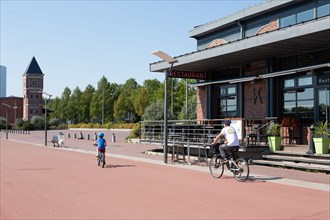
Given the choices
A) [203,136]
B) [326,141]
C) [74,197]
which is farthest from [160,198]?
[203,136]

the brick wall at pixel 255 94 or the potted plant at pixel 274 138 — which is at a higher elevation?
the brick wall at pixel 255 94

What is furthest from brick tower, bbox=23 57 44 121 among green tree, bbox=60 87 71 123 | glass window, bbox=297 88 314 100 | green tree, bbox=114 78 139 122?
glass window, bbox=297 88 314 100

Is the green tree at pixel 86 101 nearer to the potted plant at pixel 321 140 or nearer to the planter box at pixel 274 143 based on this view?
the planter box at pixel 274 143

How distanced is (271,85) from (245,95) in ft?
7.18

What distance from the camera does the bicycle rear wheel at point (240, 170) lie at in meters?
11.5

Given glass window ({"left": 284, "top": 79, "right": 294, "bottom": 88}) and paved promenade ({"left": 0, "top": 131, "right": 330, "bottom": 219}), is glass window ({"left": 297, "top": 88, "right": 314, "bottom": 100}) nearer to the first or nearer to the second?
glass window ({"left": 284, "top": 79, "right": 294, "bottom": 88})

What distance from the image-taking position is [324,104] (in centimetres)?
1639

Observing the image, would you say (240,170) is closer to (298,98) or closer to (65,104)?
(298,98)

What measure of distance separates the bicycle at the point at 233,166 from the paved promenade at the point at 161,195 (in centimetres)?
24

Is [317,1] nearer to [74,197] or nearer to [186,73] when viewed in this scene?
[186,73]

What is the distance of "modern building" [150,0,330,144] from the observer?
15836mm

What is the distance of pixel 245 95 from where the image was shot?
20625mm

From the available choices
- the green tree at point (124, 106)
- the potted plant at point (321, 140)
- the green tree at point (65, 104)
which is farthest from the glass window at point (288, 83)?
the green tree at point (65, 104)

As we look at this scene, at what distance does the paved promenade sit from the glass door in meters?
3.82
